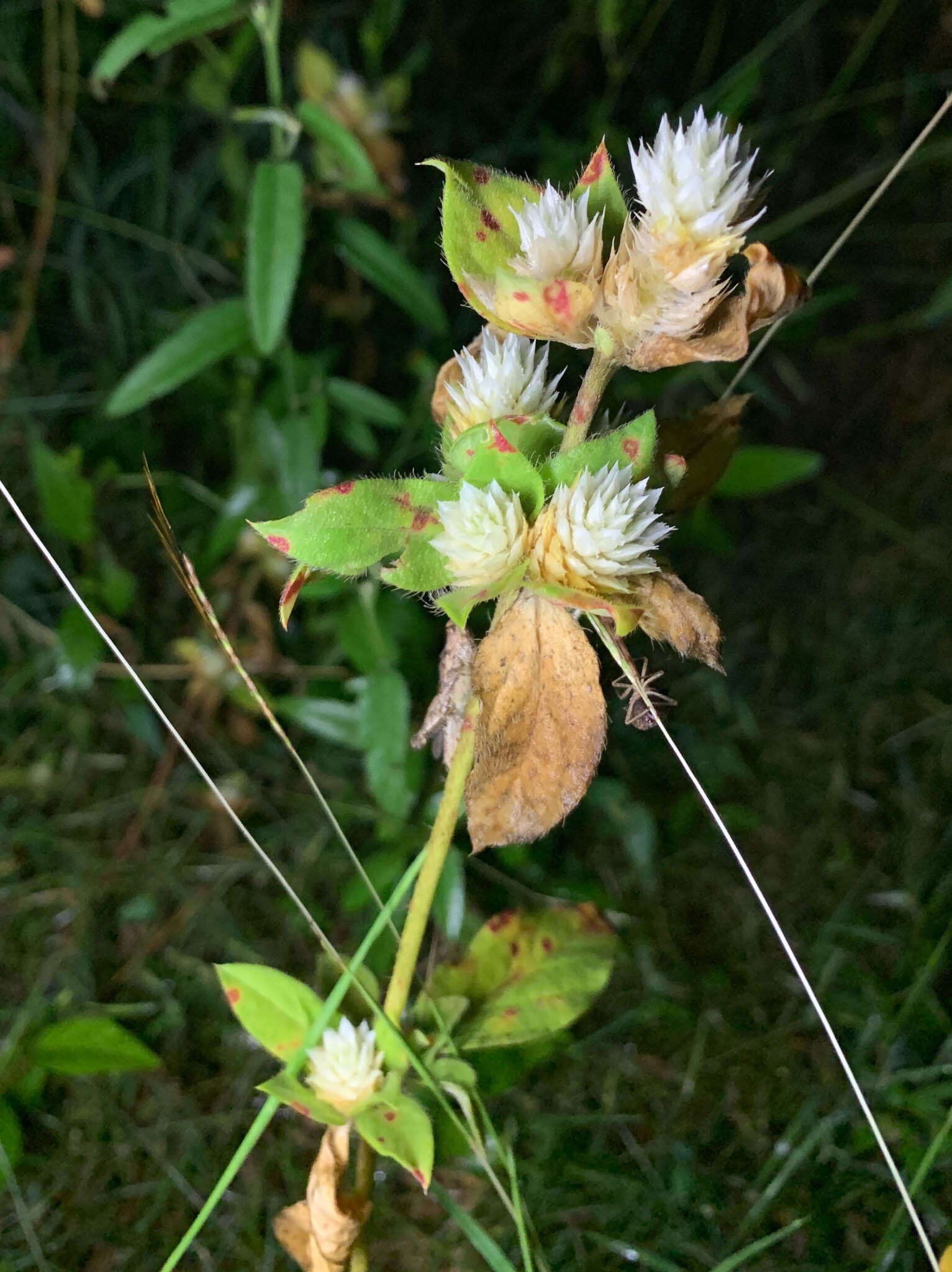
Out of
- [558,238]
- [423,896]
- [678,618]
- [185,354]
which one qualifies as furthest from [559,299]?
[185,354]

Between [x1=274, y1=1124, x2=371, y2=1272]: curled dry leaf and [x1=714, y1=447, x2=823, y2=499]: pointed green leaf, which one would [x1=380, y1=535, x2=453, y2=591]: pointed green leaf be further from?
[x1=714, y1=447, x2=823, y2=499]: pointed green leaf

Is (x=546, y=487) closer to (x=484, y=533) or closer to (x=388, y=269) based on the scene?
(x=484, y=533)

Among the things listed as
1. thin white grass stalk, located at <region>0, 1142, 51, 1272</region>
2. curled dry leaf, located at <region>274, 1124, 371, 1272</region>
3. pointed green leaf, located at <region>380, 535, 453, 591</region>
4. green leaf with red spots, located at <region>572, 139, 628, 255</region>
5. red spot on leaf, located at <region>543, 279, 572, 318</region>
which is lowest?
thin white grass stalk, located at <region>0, 1142, 51, 1272</region>

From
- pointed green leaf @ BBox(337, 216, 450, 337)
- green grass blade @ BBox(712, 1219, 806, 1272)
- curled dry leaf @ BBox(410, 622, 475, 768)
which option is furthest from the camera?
pointed green leaf @ BBox(337, 216, 450, 337)

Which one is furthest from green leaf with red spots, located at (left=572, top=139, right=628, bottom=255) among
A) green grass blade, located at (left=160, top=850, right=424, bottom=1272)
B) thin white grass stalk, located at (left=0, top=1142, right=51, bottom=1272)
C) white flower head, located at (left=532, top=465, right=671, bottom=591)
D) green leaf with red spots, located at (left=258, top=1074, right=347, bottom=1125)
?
thin white grass stalk, located at (left=0, top=1142, right=51, bottom=1272)

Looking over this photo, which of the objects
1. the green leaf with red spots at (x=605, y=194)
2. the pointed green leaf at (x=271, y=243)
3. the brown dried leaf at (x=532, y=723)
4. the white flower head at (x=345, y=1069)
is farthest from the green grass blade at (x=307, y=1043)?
the pointed green leaf at (x=271, y=243)

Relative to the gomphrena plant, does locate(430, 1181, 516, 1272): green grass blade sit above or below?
below
